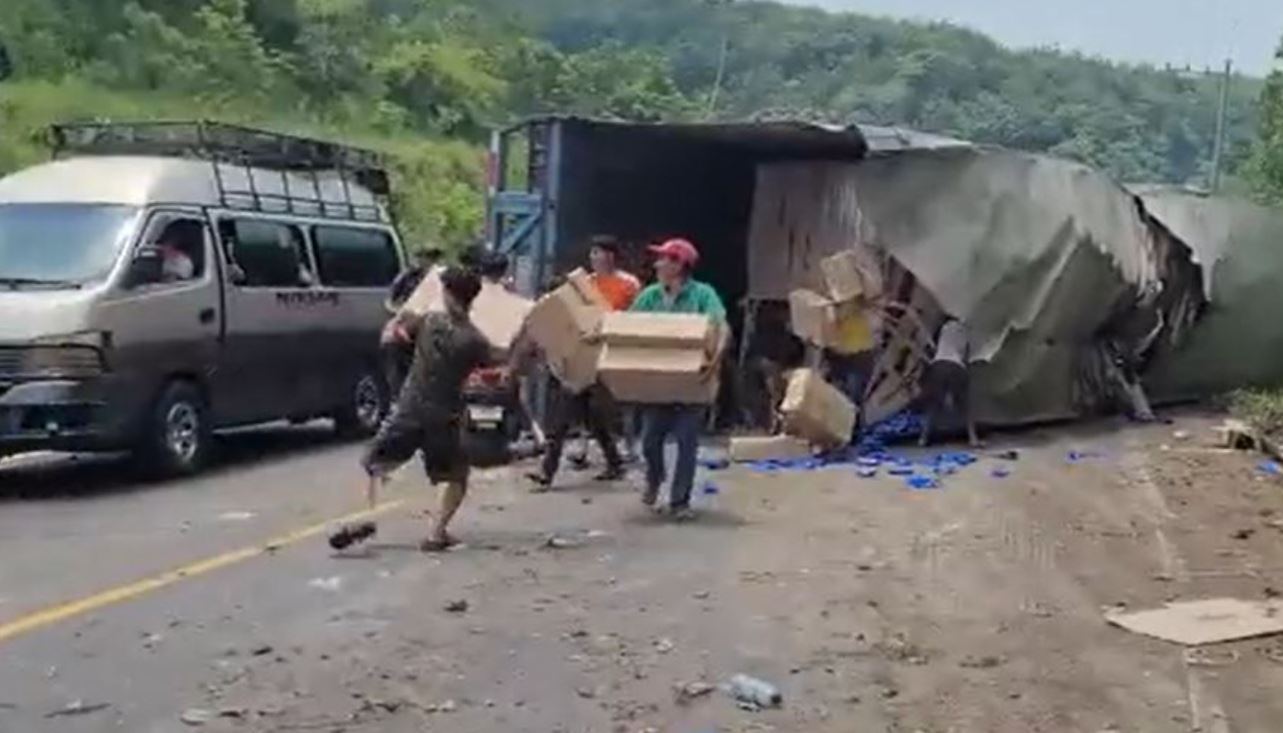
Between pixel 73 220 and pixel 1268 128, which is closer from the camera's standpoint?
pixel 73 220

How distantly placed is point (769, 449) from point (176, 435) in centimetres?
437

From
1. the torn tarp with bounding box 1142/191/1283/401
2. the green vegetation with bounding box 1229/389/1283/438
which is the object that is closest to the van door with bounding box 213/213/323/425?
the green vegetation with bounding box 1229/389/1283/438

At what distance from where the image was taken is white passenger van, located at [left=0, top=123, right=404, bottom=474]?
1320cm

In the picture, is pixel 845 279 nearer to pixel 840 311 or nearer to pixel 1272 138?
pixel 840 311

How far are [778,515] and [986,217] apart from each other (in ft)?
17.9

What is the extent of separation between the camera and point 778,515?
12219mm

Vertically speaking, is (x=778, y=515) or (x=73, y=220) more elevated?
(x=73, y=220)

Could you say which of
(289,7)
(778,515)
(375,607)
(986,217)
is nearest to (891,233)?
(986,217)

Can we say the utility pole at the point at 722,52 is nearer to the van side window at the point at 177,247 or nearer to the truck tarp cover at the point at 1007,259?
the truck tarp cover at the point at 1007,259

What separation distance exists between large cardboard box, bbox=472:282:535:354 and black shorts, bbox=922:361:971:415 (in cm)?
409

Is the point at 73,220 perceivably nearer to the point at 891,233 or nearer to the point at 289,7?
the point at 891,233

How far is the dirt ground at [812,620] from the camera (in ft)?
23.4

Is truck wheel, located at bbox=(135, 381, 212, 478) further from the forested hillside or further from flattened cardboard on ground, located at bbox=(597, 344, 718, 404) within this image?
the forested hillside

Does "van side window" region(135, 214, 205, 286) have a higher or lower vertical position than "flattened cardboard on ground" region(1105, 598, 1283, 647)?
higher
